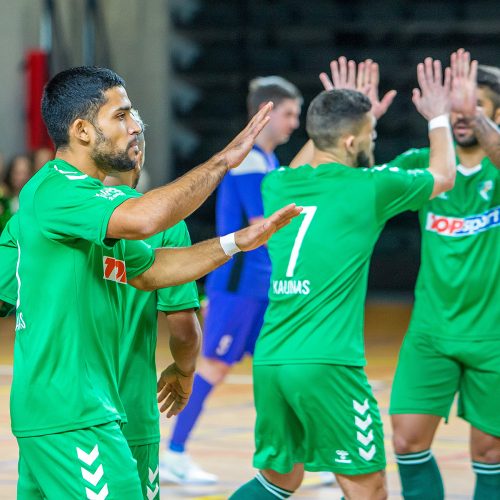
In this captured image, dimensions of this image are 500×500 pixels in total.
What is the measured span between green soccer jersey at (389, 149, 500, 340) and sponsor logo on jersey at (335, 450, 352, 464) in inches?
32.6

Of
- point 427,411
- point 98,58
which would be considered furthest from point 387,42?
point 427,411

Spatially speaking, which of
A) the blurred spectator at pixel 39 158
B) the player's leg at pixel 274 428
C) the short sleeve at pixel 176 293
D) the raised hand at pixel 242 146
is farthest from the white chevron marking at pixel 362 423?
the blurred spectator at pixel 39 158

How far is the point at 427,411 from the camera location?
186 inches

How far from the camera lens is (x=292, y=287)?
4270 mm

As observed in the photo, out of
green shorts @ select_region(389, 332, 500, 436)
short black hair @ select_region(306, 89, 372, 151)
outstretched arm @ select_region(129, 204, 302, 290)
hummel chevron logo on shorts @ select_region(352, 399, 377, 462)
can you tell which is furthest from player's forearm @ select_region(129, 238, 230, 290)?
green shorts @ select_region(389, 332, 500, 436)

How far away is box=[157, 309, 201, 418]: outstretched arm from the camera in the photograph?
145 inches

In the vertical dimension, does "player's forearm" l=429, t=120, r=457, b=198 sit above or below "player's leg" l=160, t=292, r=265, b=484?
above

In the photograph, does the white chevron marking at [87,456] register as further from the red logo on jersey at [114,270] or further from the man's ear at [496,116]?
the man's ear at [496,116]

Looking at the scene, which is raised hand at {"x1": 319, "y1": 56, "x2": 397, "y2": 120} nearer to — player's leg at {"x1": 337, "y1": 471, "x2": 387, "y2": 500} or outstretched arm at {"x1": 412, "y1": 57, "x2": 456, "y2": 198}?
outstretched arm at {"x1": 412, "y1": 57, "x2": 456, "y2": 198}

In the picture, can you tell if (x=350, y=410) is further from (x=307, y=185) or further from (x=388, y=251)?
(x=388, y=251)

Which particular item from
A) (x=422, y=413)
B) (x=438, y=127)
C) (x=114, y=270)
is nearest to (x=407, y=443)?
(x=422, y=413)

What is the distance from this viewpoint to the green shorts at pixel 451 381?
466 cm

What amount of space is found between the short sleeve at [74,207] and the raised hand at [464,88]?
204cm

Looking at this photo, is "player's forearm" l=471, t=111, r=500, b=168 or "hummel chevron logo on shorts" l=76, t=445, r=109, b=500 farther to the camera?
"player's forearm" l=471, t=111, r=500, b=168
